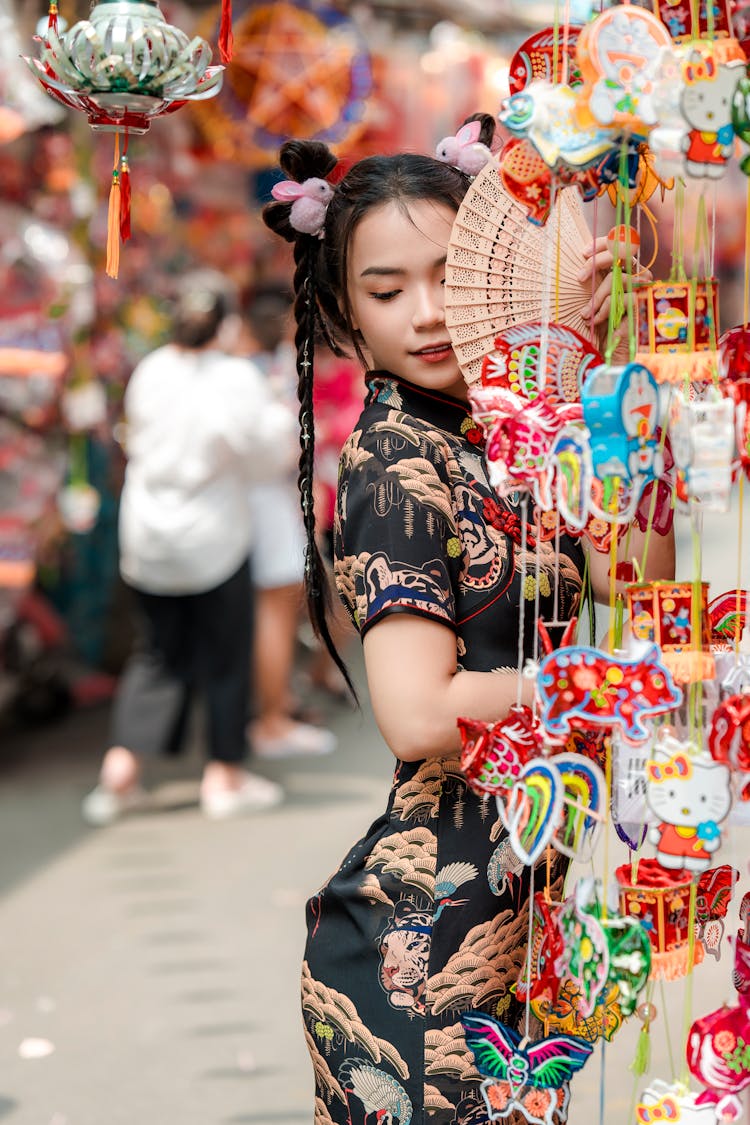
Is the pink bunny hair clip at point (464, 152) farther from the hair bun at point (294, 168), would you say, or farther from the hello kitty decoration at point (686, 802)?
the hello kitty decoration at point (686, 802)

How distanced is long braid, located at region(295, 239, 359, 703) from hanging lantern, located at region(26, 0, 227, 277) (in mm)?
266

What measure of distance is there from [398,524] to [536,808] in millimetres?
377

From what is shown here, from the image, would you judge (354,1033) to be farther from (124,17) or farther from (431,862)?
(124,17)

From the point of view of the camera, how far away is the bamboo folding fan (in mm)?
1511

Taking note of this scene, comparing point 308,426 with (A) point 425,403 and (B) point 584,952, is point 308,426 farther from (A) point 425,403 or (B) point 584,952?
(B) point 584,952

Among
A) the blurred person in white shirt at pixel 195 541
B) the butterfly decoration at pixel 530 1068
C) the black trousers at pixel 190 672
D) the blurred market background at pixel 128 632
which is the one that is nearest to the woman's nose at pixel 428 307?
the butterfly decoration at pixel 530 1068

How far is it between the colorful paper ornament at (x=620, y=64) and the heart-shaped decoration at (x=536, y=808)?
0.53 metres

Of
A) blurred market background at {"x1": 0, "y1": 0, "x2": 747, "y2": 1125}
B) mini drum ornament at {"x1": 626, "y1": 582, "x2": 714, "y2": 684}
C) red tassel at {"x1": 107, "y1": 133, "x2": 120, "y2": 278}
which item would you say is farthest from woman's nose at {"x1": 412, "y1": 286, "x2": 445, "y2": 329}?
blurred market background at {"x1": 0, "y1": 0, "x2": 747, "y2": 1125}

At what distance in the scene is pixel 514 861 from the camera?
1.65 m

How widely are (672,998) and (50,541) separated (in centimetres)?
288

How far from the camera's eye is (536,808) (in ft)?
4.25

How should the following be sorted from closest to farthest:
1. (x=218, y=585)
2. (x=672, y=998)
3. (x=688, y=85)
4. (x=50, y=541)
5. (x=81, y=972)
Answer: (x=688, y=85)
(x=672, y=998)
(x=81, y=972)
(x=218, y=585)
(x=50, y=541)

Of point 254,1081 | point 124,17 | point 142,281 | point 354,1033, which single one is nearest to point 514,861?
point 354,1033

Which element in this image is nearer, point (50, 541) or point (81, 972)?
point (81, 972)
